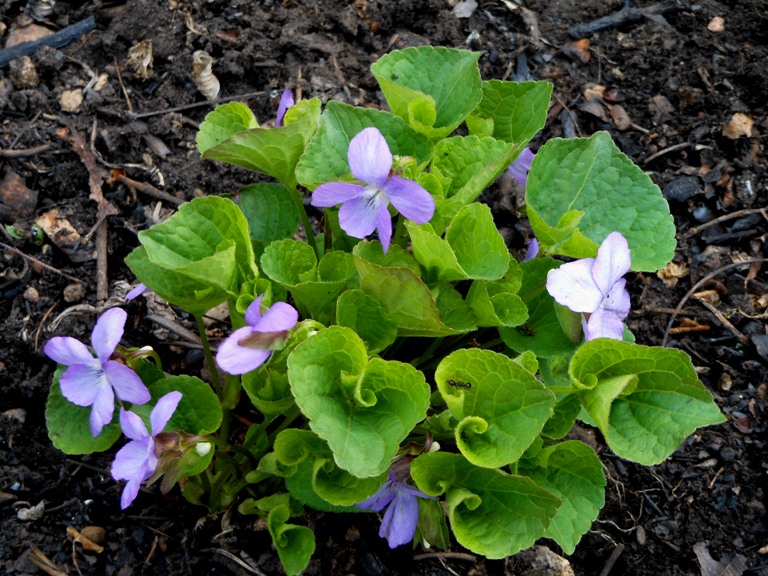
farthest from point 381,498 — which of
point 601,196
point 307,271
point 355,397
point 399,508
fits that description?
point 601,196

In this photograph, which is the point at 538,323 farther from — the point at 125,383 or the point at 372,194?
the point at 125,383

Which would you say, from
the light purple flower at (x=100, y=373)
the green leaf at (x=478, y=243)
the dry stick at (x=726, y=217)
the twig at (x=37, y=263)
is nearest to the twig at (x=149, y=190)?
the twig at (x=37, y=263)

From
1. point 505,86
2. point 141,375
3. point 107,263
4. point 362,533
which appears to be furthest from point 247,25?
point 362,533

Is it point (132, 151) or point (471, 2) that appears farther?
point (471, 2)

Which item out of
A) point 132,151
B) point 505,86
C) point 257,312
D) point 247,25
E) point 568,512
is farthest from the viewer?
point 247,25

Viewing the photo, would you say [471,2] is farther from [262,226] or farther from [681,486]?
[681,486]

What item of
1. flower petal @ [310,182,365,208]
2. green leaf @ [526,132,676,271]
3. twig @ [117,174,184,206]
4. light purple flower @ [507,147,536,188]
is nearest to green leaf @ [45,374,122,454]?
flower petal @ [310,182,365,208]

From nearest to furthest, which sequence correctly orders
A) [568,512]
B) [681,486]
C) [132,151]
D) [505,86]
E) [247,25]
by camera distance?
[568,512], [505,86], [681,486], [132,151], [247,25]
